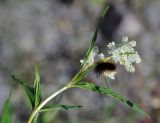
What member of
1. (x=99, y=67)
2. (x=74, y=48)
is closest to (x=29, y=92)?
(x=99, y=67)

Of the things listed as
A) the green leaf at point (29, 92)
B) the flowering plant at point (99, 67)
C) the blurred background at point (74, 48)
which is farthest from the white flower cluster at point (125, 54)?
the blurred background at point (74, 48)

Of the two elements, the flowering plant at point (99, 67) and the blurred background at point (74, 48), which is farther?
the blurred background at point (74, 48)

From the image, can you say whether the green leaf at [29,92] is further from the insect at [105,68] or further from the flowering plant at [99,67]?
the insect at [105,68]

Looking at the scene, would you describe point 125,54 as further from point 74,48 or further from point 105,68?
point 74,48

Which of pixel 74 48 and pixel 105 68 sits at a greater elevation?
pixel 74 48

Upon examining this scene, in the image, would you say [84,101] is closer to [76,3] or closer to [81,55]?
[81,55]

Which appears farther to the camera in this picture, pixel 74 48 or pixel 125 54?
pixel 74 48

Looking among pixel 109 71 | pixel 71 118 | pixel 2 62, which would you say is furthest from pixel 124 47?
pixel 2 62

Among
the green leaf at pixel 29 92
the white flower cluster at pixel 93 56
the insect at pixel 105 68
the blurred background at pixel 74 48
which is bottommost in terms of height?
the green leaf at pixel 29 92
